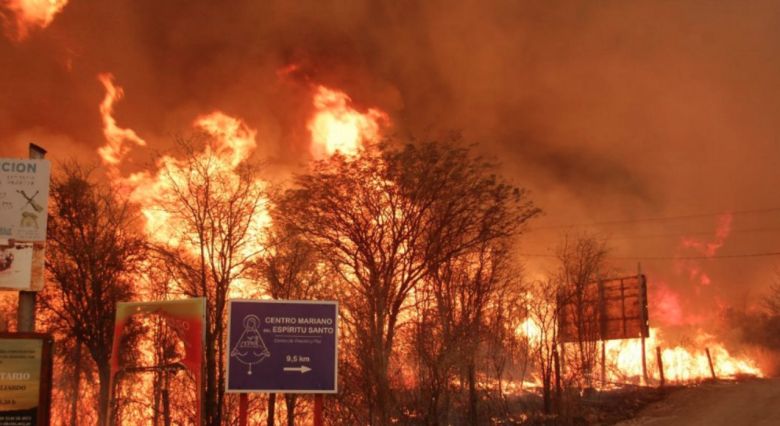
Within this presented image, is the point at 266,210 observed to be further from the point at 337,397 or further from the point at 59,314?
the point at 59,314

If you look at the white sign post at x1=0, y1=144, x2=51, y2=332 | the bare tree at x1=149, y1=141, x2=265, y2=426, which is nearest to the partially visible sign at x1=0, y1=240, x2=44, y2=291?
the white sign post at x1=0, y1=144, x2=51, y2=332

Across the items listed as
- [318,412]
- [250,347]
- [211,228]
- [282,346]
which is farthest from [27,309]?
[211,228]

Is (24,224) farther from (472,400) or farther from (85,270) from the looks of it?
(472,400)

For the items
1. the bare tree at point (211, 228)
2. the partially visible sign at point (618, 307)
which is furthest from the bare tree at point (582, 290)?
the bare tree at point (211, 228)

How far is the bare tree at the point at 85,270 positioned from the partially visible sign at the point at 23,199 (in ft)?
42.2

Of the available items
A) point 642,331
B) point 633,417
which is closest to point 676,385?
point 642,331

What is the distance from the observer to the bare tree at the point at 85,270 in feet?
83.2

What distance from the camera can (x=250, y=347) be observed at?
37.6ft

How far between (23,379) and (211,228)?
10216 mm

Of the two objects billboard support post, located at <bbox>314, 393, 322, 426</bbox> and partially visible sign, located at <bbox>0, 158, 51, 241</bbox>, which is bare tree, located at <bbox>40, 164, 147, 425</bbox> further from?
billboard support post, located at <bbox>314, 393, 322, 426</bbox>

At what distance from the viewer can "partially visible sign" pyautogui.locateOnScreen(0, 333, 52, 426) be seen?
11.4 metres

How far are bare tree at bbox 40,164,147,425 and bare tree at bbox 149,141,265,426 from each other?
12.5 feet

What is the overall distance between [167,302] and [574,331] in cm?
2233

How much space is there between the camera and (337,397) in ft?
64.2
